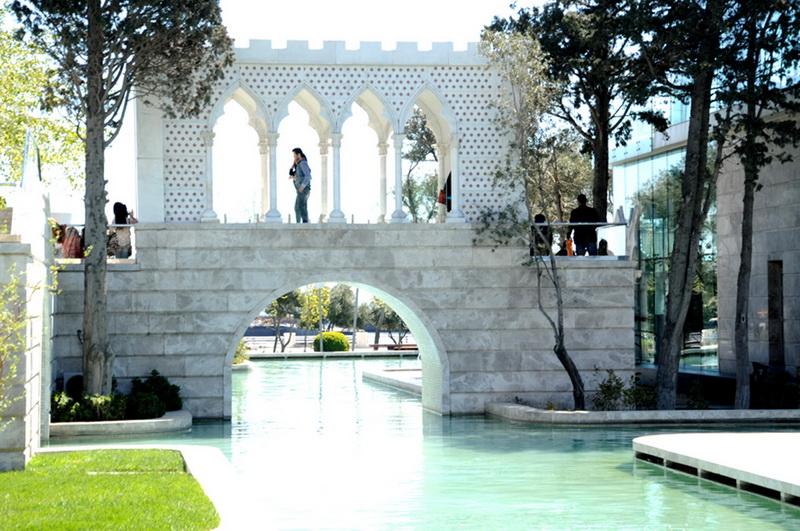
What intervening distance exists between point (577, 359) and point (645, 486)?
824 cm

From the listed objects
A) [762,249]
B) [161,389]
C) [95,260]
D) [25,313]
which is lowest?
[161,389]

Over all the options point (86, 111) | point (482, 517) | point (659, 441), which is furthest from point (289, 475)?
point (86, 111)

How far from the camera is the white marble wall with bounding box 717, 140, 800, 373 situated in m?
21.6

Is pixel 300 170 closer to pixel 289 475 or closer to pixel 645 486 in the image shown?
pixel 289 475

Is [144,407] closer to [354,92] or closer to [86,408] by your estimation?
[86,408]

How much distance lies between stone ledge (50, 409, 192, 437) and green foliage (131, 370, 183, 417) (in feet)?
4.22

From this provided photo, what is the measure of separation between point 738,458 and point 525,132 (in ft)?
28.2

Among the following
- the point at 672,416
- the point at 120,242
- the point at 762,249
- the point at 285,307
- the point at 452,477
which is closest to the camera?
the point at 452,477

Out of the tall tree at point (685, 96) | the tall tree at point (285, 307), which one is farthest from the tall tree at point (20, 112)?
the tall tree at point (285, 307)

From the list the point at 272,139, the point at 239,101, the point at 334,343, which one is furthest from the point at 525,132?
the point at 334,343

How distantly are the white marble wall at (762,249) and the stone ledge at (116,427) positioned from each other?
11.9 metres

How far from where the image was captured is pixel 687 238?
1936 centimetres

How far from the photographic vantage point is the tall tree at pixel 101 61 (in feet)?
57.3

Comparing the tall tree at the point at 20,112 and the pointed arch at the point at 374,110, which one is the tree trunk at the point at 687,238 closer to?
the pointed arch at the point at 374,110
